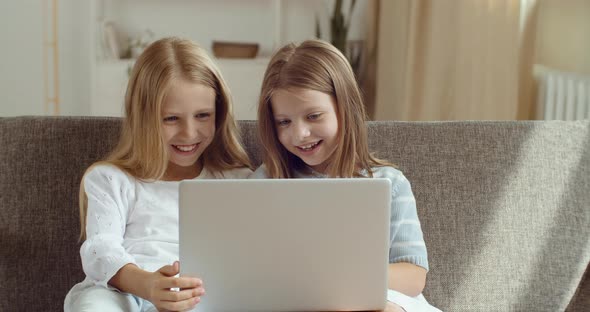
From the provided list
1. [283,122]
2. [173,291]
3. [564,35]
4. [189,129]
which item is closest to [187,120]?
[189,129]

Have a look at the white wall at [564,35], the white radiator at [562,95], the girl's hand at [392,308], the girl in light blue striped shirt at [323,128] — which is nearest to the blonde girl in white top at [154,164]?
the girl in light blue striped shirt at [323,128]

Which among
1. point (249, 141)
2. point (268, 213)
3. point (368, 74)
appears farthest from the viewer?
point (368, 74)

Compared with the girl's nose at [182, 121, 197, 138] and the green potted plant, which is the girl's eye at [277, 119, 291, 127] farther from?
the green potted plant

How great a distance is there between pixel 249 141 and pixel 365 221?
663 mm

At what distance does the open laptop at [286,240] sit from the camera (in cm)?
138

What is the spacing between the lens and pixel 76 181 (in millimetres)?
1923

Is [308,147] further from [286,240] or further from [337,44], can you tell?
[337,44]

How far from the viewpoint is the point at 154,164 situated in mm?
1848

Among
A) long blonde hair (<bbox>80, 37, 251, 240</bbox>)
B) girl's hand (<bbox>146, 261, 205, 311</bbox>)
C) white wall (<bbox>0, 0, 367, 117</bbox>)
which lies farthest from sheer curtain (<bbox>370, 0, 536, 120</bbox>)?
girl's hand (<bbox>146, 261, 205, 311</bbox>)

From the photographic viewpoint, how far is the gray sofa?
6.25 ft

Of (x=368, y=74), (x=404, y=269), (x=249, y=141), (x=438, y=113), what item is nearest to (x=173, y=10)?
(x=368, y=74)

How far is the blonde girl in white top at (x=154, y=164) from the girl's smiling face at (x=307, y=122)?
6.1 inches

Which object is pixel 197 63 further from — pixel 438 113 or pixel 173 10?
pixel 173 10

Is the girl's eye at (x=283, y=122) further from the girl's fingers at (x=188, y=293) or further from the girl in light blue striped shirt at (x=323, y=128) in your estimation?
the girl's fingers at (x=188, y=293)
